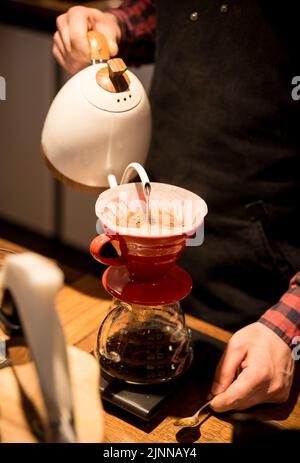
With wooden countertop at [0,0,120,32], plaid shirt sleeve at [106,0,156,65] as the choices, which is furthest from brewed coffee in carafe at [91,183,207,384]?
wooden countertop at [0,0,120,32]

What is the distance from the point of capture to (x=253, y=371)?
86cm

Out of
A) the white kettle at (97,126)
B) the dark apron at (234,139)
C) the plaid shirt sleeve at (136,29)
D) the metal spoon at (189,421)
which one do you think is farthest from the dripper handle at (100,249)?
the plaid shirt sleeve at (136,29)

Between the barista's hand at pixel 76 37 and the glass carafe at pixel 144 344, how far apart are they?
422 millimetres

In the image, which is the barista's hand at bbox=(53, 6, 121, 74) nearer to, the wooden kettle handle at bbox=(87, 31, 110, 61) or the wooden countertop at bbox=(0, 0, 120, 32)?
the wooden kettle handle at bbox=(87, 31, 110, 61)

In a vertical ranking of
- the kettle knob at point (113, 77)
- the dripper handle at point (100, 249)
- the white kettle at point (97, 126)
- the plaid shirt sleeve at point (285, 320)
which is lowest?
the plaid shirt sleeve at point (285, 320)

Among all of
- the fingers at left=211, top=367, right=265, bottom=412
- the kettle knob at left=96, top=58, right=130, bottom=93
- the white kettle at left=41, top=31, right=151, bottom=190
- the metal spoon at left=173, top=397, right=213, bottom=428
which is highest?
the kettle knob at left=96, top=58, right=130, bottom=93

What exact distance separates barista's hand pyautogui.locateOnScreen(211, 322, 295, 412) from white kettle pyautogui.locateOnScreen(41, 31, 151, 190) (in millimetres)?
306

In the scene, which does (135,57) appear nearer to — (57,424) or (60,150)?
(60,150)

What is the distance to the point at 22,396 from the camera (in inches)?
25.6

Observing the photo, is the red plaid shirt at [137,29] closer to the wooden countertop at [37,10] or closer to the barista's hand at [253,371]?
the barista's hand at [253,371]

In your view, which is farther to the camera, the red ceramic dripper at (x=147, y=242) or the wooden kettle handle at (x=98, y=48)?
the wooden kettle handle at (x=98, y=48)

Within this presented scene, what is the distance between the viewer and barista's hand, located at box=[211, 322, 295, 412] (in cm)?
84

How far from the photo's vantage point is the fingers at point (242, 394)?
83cm

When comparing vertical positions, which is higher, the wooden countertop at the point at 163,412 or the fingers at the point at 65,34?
the fingers at the point at 65,34
